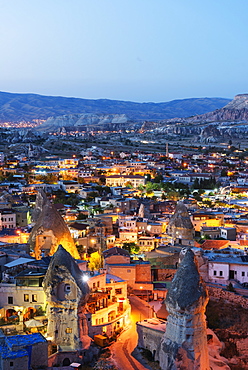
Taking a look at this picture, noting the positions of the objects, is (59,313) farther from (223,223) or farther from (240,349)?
(223,223)

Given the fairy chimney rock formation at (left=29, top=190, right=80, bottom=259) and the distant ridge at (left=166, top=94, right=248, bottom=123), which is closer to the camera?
the fairy chimney rock formation at (left=29, top=190, right=80, bottom=259)

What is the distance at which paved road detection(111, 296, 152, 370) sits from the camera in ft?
45.7

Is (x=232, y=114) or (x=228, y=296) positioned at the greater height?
(x=232, y=114)

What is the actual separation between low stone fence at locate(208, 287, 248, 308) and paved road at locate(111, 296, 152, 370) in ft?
11.5

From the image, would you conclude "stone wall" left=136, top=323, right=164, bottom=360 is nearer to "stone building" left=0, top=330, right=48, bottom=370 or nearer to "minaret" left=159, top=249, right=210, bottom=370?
"minaret" left=159, top=249, right=210, bottom=370

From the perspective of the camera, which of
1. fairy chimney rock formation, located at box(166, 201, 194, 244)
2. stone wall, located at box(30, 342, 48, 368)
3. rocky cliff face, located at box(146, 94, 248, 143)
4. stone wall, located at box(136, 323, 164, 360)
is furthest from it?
rocky cliff face, located at box(146, 94, 248, 143)

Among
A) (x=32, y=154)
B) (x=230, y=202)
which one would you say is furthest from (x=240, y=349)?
(x=32, y=154)

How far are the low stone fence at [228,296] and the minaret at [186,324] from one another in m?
7.14

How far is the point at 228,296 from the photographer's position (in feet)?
65.0

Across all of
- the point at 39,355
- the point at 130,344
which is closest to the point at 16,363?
the point at 39,355

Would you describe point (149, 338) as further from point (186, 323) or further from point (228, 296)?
point (228, 296)

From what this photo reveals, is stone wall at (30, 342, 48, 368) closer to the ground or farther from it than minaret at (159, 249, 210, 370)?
closer to the ground

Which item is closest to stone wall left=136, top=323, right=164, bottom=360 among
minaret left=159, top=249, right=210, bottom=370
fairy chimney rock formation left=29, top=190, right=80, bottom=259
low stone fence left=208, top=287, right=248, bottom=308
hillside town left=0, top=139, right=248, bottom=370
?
hillside town left=0, top=139, right=248, bottom=370

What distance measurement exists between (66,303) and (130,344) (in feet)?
8.11
